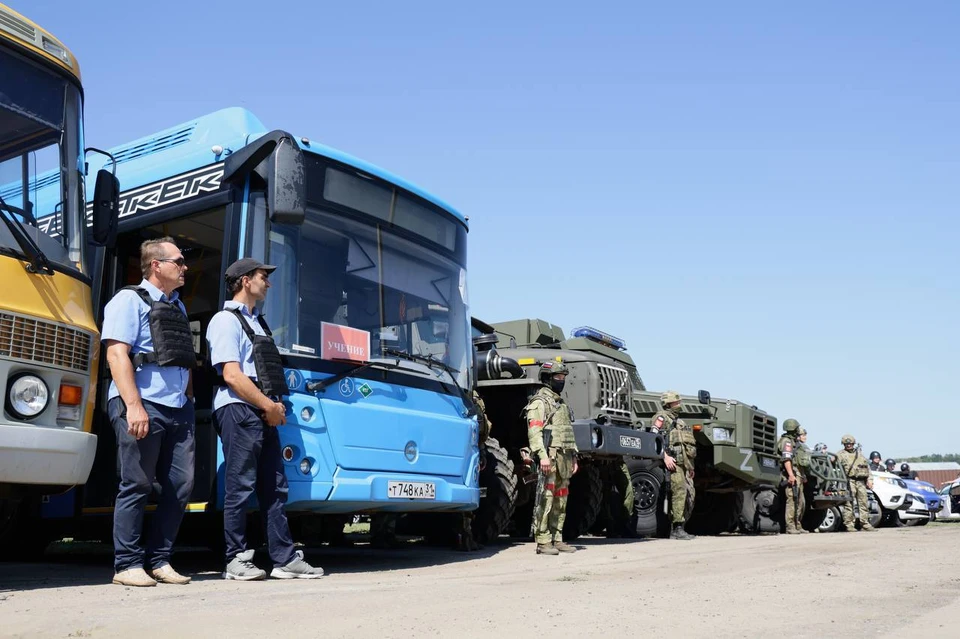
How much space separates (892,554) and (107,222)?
7.71 m

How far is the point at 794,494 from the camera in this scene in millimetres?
15914

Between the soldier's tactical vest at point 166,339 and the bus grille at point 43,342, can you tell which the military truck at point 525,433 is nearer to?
the soldier's tactical vest at point 166,339

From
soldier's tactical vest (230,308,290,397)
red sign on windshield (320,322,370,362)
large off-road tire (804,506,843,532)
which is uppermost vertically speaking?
red sign on windshield (320,322,370,362)

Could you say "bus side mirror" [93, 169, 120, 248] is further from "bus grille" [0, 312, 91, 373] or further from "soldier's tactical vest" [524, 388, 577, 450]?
"soldier's tactical vest" [524, 388, 577, 450]

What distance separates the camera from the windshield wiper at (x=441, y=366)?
745cm

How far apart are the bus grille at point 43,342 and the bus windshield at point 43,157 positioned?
1.37ft

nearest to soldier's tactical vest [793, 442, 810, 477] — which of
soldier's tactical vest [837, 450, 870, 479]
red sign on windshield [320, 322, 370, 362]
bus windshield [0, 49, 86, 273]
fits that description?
soldier's tactical vest [837, 450, 870, 479]

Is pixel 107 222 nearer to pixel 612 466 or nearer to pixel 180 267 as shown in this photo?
pixel 180 267

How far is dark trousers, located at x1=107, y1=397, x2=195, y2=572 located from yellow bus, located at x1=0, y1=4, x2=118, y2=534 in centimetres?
27

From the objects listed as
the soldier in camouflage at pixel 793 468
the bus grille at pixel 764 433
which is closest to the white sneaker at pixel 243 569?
the bus grille at pixel 764 433

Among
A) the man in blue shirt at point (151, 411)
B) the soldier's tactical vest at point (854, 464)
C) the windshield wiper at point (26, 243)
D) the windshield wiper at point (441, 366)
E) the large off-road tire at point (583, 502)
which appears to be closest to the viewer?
the windshield wiper at point (26, 243)

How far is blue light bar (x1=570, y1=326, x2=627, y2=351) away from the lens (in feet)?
45.3

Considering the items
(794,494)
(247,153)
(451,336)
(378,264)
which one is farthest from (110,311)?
(794,494)

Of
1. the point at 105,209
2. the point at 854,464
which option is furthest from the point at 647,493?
the point at 105,209
